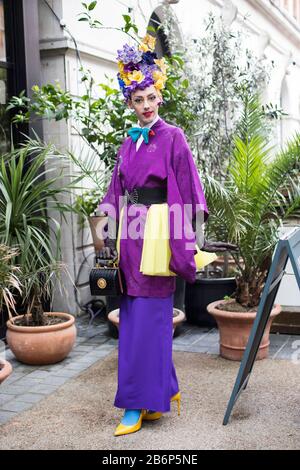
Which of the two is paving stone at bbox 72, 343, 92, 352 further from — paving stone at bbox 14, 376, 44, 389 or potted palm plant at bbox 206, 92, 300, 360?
potted palm plant at bbox 206, 92, 300, 360

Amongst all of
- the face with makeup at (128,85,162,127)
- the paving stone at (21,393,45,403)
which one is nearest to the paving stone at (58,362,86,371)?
the paving stone at (21,393,45,403)

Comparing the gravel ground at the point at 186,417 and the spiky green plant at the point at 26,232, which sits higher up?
the spiky green plant at the point at 26,232

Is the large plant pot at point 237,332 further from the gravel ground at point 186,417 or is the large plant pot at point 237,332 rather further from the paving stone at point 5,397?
the paving stone at point 5,397

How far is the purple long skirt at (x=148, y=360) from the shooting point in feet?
11.3

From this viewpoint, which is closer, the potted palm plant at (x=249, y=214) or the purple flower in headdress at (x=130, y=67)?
the purple flower in headdress at (x=130, y=67)

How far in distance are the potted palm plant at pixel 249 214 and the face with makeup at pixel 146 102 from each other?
1.37 m

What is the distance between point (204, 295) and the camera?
5.89m

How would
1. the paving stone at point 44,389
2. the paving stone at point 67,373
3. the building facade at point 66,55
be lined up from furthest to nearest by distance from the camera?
the building facade at point 66,55, the paving stone at point 67,373, the paving stone at point 44,389

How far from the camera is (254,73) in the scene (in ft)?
23.9

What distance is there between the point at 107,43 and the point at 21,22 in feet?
4.58

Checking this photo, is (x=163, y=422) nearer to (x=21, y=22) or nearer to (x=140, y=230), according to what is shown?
(x=140, y=230)

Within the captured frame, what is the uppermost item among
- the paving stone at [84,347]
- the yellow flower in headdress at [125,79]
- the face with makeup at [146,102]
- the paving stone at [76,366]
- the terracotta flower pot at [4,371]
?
the yellow flower in headdress at [125,79]

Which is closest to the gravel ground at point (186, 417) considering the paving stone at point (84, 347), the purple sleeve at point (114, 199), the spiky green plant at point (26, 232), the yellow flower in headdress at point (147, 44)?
the paving stone at point (84, 347)

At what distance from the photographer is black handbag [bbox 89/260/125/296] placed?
11.5ft
